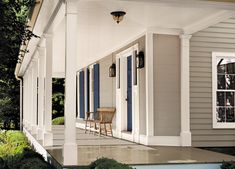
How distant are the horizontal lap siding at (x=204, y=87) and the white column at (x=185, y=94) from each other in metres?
0.26

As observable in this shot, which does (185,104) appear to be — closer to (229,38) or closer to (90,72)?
(229,38)

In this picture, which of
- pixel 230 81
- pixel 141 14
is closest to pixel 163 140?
pixel 230 81

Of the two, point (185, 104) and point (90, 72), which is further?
point (90, 72)

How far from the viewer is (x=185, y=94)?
8305mm

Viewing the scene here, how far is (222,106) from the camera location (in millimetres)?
8859

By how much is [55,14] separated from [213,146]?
4.49 meters

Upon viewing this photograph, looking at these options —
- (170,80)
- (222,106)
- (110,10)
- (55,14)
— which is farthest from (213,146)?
(55,14)

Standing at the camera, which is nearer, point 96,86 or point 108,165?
point 108,165

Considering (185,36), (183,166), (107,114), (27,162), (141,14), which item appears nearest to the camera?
(183,166)

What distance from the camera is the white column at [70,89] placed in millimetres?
5500

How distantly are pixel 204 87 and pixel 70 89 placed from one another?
406 centimetres

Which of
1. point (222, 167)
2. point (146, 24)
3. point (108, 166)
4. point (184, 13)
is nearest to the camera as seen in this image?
point (108, 166)

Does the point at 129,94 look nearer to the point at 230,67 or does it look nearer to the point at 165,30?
the point at 165,30

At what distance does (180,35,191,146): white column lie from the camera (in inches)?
326
